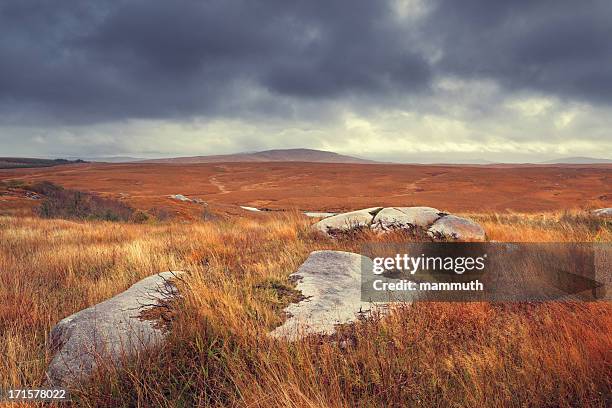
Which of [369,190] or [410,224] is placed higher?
[410,224]

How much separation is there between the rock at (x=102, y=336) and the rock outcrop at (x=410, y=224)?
17.7 feet

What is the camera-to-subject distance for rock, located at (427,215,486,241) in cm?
771

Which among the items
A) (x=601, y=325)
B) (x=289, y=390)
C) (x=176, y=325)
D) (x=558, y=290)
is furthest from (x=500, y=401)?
(x=558, y=290)

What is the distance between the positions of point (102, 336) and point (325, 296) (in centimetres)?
210

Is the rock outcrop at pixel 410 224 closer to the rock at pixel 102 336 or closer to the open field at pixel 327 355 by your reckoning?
the open field at pixel 327 355

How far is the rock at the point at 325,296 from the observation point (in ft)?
9.47

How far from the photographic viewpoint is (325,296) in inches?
147

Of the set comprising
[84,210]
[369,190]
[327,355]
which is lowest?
[369,190]

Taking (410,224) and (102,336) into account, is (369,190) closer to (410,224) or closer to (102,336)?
(410,224)

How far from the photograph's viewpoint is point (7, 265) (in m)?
5.05

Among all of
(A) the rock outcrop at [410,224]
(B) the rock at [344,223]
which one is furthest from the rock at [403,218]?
(B) the rock at [344,223]

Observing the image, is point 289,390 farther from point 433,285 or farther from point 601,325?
point 433,285

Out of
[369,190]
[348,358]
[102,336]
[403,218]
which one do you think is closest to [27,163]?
[369,190]

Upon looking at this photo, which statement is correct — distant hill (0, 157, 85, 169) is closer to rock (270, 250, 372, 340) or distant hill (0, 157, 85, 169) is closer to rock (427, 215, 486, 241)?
rock (427, 215, 486, 241)
